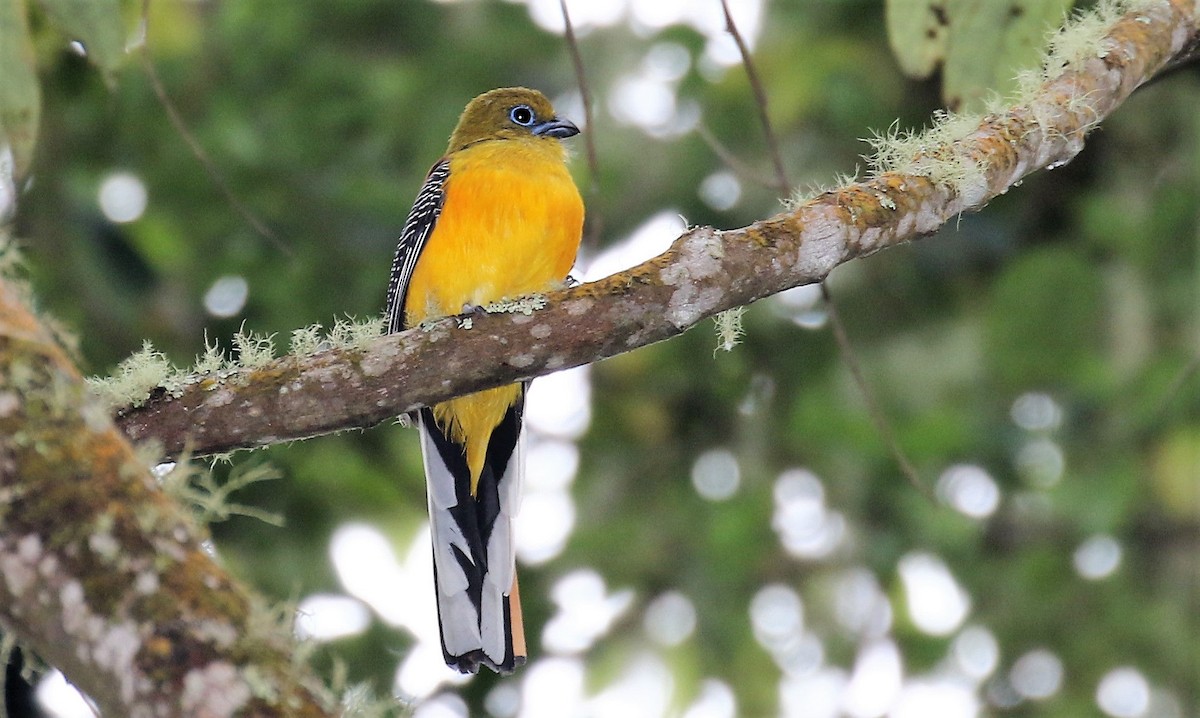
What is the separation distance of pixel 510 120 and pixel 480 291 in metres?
0.93

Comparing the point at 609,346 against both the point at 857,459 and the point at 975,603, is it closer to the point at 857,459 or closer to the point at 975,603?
the point at 857,459

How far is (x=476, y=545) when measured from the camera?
147 inches

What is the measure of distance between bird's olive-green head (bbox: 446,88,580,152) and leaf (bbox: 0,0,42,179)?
1824 millimetres

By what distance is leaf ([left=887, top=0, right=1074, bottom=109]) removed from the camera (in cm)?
313

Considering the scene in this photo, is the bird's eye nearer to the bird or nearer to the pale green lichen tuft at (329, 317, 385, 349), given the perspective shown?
the bird

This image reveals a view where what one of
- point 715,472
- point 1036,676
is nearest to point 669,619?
point 715,472

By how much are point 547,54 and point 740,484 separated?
2168mm

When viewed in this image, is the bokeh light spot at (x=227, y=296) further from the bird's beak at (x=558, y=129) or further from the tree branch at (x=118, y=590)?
the tree branch at (x=118, y=590)

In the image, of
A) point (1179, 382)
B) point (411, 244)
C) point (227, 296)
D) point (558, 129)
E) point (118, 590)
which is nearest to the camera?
point (118, 590)

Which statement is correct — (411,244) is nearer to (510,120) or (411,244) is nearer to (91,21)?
(510,120)

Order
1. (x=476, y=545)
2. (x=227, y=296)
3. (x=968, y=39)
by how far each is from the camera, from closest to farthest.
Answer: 1. (x=968, y=39)
2. (x=476, y=545)
3. (x=227, y=296)

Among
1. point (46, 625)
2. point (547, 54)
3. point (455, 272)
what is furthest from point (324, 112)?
point (46, 625)

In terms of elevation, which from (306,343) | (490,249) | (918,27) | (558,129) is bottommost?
(306,343)

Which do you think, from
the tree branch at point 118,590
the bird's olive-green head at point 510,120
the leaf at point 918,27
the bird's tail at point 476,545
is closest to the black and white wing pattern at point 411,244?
the bird's tail at point 476,545
